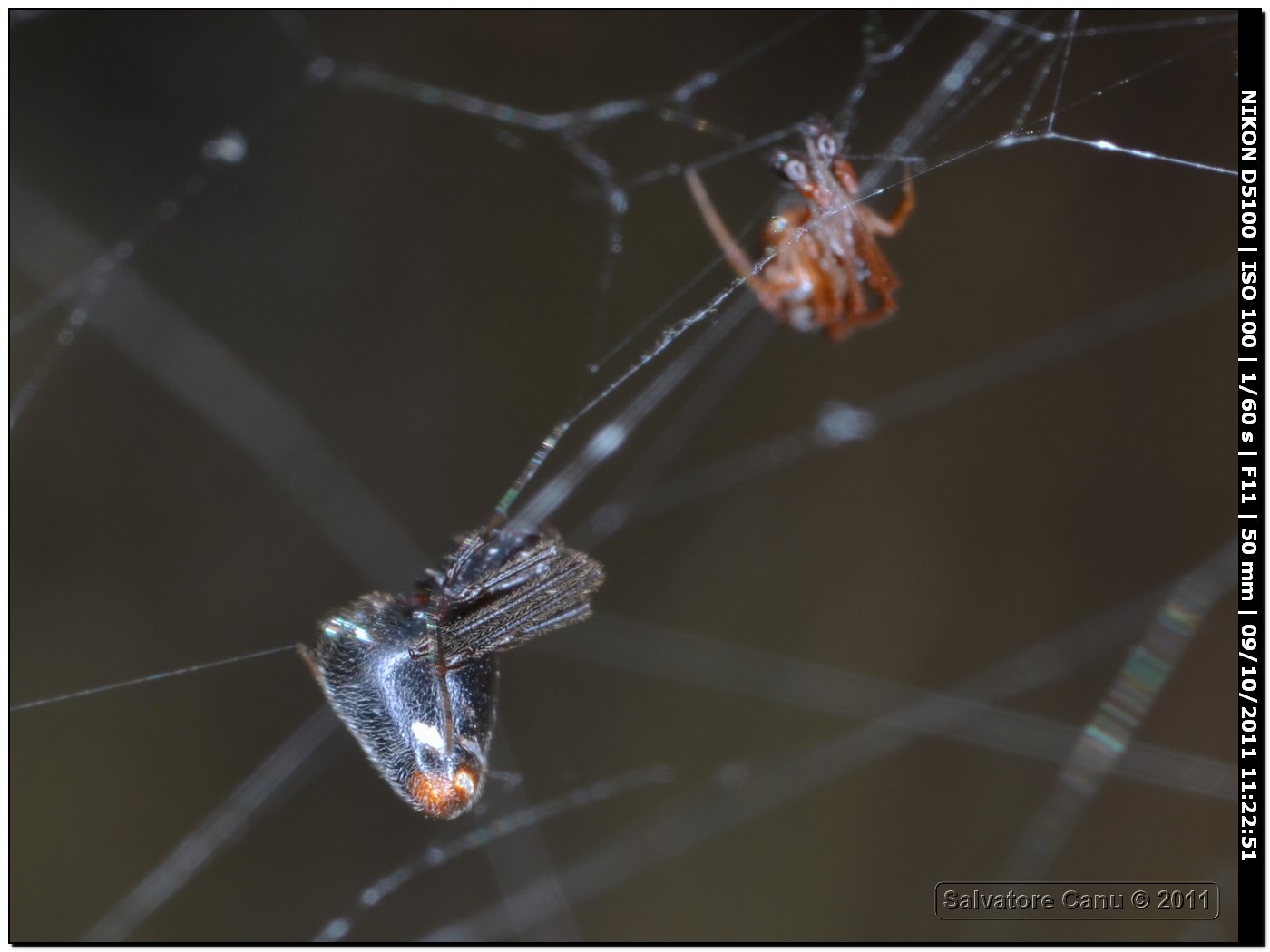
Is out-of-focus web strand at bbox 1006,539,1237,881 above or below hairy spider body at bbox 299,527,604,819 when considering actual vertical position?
below

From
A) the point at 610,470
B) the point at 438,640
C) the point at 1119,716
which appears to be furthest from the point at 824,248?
the point at 1119,716

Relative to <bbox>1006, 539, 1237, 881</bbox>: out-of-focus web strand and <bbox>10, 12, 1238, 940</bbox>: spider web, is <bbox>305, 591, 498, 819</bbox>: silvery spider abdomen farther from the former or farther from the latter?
<bbox>1006, 539, 1237, 881</bbox>: out-of-focus web strand

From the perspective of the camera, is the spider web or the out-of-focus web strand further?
the out-of-focus web strand

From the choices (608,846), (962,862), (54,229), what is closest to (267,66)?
(54,229)

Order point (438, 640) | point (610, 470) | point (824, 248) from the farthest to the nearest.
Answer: point (610, 470) → point (824, 248) → point (438, 640)

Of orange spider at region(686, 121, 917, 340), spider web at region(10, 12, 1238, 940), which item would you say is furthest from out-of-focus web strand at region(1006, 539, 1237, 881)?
orange spider at region(686, 121, 917, 340)

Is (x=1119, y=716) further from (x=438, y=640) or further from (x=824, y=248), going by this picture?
(x=438, y=640)

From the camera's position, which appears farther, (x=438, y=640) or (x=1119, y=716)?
(x=1119, y=716)
